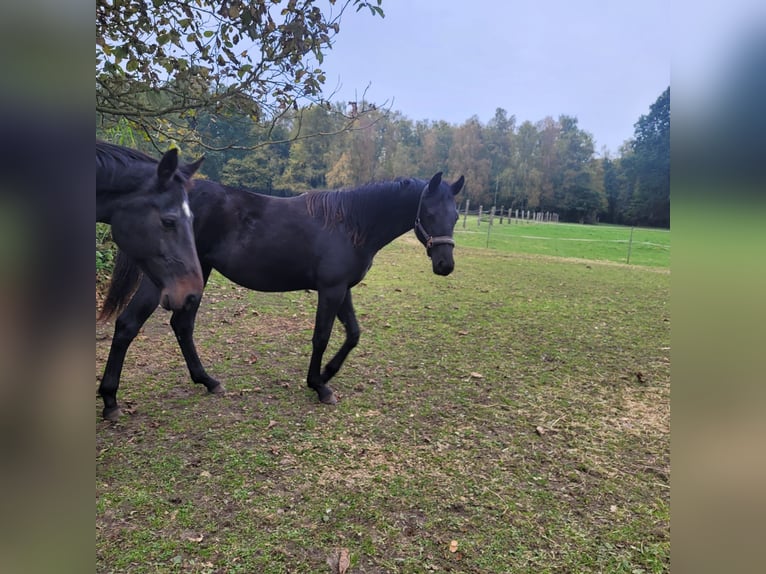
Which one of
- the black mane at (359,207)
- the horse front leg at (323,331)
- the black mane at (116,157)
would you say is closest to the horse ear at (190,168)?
the black mane at (116,157)

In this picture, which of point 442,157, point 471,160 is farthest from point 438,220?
point 471,160

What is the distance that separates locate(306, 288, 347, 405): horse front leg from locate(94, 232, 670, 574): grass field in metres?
0.13

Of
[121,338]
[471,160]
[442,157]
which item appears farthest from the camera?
[471,160]

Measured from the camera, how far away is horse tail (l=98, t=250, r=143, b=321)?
323 cm

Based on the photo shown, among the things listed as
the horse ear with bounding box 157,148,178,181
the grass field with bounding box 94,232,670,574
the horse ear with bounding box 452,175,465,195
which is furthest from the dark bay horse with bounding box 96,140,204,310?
the horse ear with bounding box 452,175,465,195

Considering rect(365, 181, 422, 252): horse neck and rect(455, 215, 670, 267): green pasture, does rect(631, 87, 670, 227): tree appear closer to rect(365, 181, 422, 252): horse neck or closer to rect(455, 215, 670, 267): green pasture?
rect(365, 181, 422, 252): horse neck

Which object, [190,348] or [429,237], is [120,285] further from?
[429,237]

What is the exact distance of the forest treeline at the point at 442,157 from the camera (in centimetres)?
359

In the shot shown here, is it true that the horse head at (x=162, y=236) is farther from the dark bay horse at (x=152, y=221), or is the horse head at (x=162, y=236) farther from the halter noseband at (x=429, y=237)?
the halter noseband at (x=429, y=237)

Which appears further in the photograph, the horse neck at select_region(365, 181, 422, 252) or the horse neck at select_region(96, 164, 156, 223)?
the horse neck at select_region(365, 181, 422, 252)

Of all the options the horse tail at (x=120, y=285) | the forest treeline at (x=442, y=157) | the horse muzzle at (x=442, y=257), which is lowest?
the horse tail at (x=120, y=285)

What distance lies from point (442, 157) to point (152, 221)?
28.6 m

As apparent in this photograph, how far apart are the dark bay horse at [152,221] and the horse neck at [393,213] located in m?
1.72

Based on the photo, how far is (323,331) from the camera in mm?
3486
